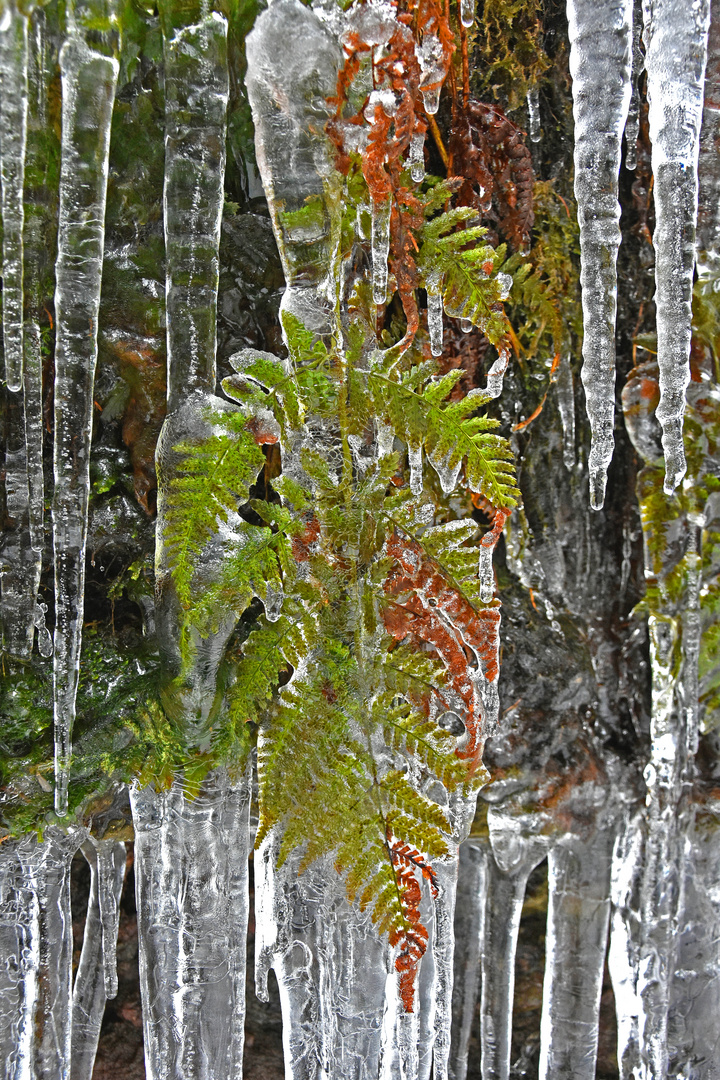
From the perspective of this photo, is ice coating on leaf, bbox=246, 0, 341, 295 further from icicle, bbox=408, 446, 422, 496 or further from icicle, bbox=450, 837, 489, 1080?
icicle, bbox=450, 837, 489, 1080

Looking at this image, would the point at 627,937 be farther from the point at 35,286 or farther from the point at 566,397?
the point at 35,286

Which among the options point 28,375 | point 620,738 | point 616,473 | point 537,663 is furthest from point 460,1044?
point 28,375

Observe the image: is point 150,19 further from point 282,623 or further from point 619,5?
point 282,623

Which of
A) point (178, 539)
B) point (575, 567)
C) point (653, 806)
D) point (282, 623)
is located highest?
point (575, 567)

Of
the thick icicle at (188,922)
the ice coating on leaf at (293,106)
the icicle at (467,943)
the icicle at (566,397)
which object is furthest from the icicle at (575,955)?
the ice coating on leaf at (293,106)

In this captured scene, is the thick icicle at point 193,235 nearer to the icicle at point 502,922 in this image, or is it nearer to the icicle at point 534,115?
the icicle at point 534,115

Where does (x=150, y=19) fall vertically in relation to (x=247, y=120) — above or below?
above

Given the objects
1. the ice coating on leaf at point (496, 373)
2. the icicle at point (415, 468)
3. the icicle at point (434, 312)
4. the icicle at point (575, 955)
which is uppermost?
the icicle at point (434, 312)
